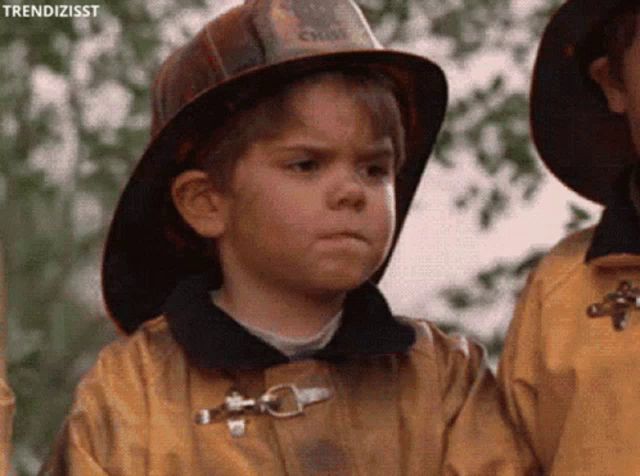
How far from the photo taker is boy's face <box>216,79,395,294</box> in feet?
16.2

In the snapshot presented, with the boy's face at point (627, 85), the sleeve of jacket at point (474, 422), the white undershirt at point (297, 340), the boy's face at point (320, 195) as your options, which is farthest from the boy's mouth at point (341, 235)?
the boy's face at point (627, 85)

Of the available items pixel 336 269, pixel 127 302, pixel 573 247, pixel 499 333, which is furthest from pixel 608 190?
pixel 499 333

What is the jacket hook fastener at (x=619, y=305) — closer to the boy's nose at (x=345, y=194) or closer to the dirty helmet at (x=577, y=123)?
the dirty helmet at (x=577, y=123)

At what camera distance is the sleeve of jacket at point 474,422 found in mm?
5012

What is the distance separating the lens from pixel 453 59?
8594 mm

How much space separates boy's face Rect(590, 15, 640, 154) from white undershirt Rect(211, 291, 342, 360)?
29.0 inches

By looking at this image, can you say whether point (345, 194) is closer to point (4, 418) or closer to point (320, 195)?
point (320, 195)

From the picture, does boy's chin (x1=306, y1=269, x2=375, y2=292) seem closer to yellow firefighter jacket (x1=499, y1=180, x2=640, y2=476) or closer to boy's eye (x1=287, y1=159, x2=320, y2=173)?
boy's eye (x1=287, y1=159, x2=320, y2=173)

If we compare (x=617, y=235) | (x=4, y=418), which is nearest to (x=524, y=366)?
(x=617, y=235)

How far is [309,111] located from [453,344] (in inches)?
24.1

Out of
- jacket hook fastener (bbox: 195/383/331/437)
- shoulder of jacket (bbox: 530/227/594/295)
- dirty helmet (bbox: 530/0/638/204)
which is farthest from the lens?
dirty helmet (bbox: 530/0/638/204)

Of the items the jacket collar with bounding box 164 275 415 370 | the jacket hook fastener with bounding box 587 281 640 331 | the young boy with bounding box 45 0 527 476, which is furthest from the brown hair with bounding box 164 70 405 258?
the jacket hook fastener with bounding box 587 281 640 331

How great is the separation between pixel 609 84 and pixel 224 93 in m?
0.83

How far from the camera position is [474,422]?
16.6 feet
